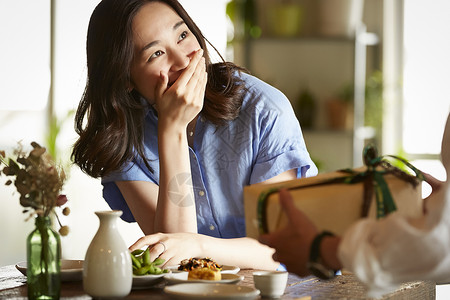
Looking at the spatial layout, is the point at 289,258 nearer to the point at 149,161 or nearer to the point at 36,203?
the point at 36,203

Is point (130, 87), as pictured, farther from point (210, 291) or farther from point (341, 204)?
point (341, 204)

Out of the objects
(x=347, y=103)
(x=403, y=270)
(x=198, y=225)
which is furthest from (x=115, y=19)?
(x=347, y=103)

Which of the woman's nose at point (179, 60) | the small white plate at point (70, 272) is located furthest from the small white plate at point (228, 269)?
the woman's nose at point (179, 60)

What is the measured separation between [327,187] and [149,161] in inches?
44.3

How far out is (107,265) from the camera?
1431 mm

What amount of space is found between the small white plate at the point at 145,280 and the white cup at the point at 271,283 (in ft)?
0.83

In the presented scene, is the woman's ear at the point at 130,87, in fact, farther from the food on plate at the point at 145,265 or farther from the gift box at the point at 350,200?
the gift box at the point at 350,200

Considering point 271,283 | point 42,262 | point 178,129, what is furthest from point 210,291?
point 178,129

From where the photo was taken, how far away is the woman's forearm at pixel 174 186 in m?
2.05

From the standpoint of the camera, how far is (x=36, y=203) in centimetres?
146

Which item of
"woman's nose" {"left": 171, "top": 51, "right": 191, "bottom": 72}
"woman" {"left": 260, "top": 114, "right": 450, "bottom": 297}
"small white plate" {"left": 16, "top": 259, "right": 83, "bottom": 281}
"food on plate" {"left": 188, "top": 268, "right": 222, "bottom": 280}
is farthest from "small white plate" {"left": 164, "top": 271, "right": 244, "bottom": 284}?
"woman's nose" {"left": 171, "top": 51, "right": 191, "bottom": 72}

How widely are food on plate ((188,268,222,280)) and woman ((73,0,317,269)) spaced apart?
0.28 meters

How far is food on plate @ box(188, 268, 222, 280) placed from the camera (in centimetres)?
160

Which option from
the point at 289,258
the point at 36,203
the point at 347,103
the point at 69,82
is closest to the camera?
the point at 289,258
